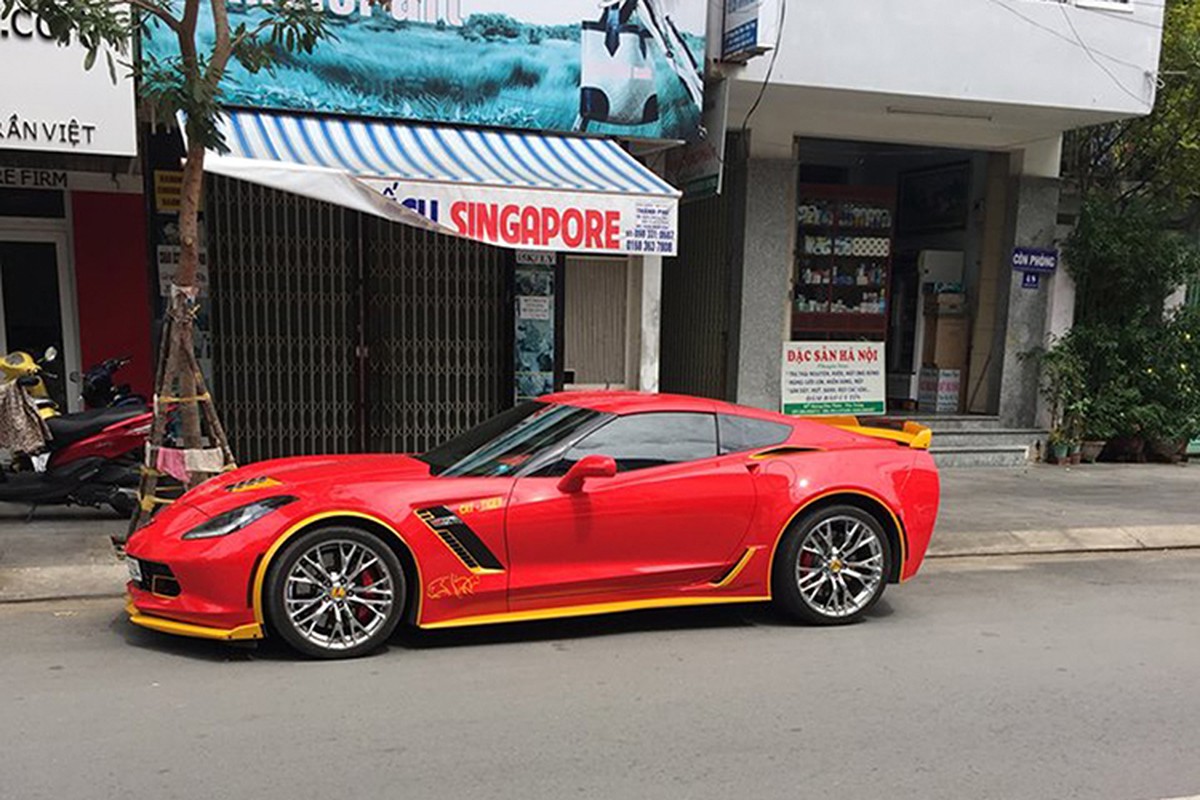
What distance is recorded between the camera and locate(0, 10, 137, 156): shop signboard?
23.3ft

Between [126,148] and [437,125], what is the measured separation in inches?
101

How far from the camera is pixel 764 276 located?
35.6 feet

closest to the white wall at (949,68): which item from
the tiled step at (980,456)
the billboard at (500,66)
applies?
the billboard at (500,66)

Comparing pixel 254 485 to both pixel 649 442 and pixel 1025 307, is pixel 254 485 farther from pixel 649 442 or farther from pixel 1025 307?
pixel 1025 307

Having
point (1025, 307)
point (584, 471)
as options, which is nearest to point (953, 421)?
point (1025, 307)

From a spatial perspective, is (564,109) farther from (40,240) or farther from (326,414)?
(40,240)

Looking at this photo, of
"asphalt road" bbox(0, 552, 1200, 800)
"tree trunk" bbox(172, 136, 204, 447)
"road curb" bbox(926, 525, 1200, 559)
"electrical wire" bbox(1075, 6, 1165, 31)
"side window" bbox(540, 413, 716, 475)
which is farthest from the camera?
"electrical wire" bbox(1075, 6, 1165, 31)

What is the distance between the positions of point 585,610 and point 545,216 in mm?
Result: 3524

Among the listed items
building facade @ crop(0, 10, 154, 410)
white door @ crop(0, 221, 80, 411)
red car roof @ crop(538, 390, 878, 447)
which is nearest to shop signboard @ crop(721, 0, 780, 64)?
red car roof @ crop(538, 390, 878, 447)

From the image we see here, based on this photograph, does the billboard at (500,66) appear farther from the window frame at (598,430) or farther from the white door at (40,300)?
the window frame at (598,430)

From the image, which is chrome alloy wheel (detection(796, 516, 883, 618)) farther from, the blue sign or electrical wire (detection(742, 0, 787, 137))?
the blue sign

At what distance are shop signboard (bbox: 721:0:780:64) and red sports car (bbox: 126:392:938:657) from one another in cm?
423

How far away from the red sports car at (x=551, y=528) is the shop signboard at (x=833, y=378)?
16.5 feet

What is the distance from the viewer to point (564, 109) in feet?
29.0
